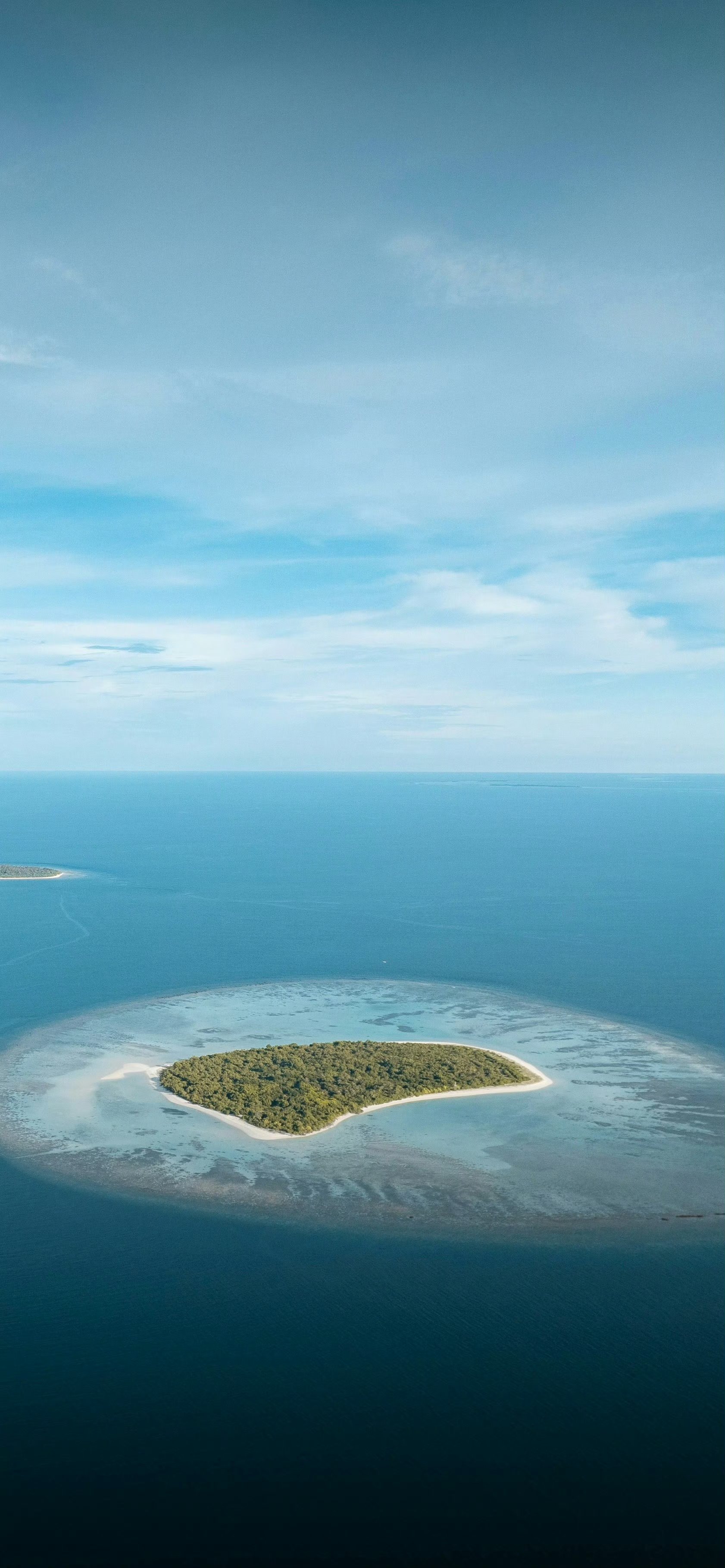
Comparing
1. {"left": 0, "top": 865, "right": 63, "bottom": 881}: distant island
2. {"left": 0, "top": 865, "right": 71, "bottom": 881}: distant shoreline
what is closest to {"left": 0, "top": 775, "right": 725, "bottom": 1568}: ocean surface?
{"left": 0, "top": 865, "right": 71, "bottom": 881}: distant shoreline

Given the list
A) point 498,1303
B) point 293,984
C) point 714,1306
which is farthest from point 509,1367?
point 293,984

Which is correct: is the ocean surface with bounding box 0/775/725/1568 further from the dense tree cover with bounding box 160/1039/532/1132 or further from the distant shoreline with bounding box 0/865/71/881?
the distant shoreline with bounding box 0/865/71/881

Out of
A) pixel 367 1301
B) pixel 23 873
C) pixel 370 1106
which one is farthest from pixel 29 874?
pixel 367 1301

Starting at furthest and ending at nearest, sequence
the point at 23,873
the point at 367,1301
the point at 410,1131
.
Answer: the point at 23,873 → the point at 410,1131 → the point at 367,1301

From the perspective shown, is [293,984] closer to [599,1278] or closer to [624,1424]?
[599,1278]

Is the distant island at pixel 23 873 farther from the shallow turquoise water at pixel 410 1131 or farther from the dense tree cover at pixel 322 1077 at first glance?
the dense tree cover at pixel 322 1077

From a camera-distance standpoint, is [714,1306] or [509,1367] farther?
[714,1306]

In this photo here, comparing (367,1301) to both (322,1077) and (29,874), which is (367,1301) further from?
(29,874)

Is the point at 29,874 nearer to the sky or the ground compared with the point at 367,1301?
nearer to the sky

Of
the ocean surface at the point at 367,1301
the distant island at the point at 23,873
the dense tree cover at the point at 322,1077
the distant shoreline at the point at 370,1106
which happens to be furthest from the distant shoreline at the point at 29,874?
the dense tree cover at the point at 322,1077
